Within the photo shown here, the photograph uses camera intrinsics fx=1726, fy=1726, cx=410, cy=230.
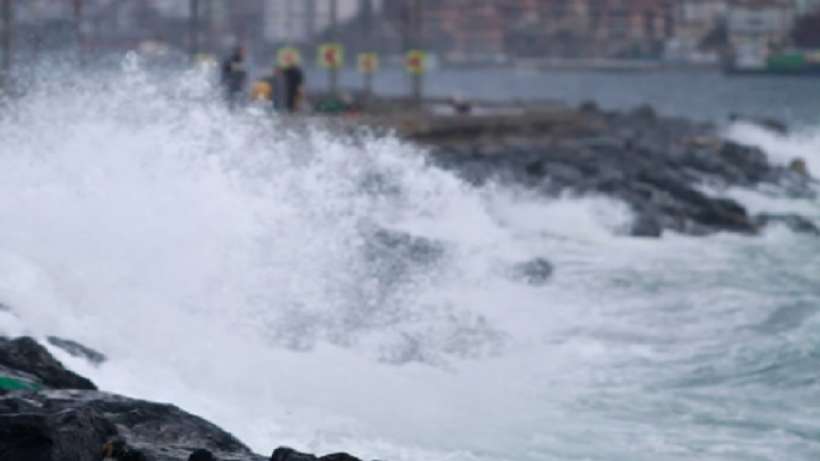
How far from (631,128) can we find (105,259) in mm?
26689

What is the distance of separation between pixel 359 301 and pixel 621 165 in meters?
13.0

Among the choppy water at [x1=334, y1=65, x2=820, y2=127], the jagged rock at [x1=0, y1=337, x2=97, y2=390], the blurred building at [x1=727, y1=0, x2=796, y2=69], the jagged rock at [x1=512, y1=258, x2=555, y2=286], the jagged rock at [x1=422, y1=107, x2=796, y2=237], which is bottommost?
the jagged rock at [x1=0, y1=337, x2=97, y2=390]

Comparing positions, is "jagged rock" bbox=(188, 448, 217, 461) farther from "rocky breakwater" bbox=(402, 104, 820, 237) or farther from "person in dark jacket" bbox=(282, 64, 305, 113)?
"person in dark jacket" bbox=(282, 64, 305, 113)

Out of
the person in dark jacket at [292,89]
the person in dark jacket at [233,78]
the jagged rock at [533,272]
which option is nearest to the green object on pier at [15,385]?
the jagged rock at [533,272]

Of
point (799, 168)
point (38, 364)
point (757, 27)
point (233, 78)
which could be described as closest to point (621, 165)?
point (233, 78)

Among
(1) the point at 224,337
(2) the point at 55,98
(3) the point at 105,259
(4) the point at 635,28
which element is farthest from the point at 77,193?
(4) the point at 635,28

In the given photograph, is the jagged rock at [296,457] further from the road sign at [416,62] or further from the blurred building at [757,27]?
the blurred building at [757,27]

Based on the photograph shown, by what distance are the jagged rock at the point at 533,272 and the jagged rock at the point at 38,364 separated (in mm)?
7523

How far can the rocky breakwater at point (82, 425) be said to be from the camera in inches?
253

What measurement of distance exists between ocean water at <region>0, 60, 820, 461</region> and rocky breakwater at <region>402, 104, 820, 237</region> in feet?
3.48

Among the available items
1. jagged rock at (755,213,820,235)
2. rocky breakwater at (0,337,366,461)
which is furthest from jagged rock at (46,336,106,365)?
jagged rock at (755,213,820,235)

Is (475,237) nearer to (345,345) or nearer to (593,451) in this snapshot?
(345,345)

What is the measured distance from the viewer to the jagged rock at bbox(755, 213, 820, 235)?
20469 mm

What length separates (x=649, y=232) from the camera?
19.5 metres
